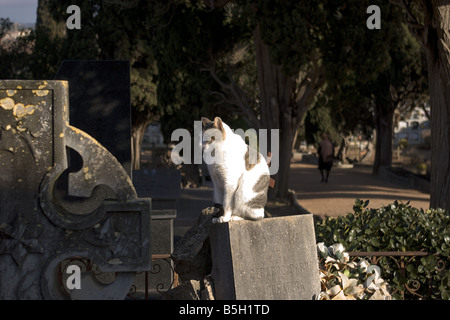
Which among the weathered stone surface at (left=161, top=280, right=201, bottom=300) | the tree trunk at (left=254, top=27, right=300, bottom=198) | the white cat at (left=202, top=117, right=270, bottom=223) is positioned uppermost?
the tree trunk at (left=254, top=27, right=300, bottom=198)

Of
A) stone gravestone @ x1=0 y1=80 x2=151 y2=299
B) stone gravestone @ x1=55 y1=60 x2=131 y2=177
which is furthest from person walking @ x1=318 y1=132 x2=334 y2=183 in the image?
stone gravestone @ x1=0 y1=80 x2=151 y2=299

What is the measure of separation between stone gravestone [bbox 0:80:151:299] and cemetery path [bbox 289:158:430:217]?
10.5 metres

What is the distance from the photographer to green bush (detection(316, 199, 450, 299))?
5.91 m

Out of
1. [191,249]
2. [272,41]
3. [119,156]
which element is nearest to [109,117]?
[119,156]

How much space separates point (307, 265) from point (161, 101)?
722 inches

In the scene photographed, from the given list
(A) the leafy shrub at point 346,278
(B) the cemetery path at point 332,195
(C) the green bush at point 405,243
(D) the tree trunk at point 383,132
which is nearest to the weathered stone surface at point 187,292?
(A) the leafy shrub at point 346,278

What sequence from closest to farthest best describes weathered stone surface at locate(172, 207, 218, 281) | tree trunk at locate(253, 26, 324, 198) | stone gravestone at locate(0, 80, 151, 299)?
stone gravestone at locate(0, 80, 151, 299)
weathered stone surface at locate(172, 207, 218, 281)
tree trunk at locate(253, 26, 324, 198)

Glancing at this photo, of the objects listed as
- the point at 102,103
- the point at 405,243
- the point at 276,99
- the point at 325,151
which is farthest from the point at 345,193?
the point at 405,243

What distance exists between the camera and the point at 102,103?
762 centimetres

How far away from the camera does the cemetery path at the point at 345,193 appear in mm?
16938

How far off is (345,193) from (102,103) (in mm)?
13808

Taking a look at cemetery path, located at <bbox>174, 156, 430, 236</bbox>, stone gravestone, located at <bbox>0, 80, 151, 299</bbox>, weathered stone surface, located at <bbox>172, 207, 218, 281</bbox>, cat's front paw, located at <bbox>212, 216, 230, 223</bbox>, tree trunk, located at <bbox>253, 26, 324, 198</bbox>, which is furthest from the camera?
tree trunk, located at <bbox>253, 26, 324, 198</bbox>

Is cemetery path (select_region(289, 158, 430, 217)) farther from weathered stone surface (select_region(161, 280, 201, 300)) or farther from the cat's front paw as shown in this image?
the cat's front paw
